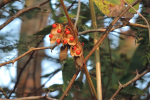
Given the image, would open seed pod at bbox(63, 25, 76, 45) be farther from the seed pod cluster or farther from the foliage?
the foliage

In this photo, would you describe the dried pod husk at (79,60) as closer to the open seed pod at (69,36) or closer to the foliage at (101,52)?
the open seed pod at (69,36)

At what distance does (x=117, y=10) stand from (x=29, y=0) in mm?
1475

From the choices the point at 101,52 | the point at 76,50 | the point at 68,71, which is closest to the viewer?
the point at 76,50

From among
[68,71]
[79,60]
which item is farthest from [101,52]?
[79,60]

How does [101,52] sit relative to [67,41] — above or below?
below

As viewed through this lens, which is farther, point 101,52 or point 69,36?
point 101,52

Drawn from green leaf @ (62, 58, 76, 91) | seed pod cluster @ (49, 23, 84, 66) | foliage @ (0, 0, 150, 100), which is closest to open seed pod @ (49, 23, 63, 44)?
seed pod cluster @ (49, 23, 84, 66)

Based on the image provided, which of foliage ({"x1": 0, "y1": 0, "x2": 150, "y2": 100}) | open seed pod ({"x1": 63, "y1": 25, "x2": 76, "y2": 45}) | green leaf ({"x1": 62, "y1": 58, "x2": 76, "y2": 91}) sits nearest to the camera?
open seed pod ({"x1": 63, "y1": 25, "x2": 76, "y2": 45})

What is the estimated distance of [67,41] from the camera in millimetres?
592

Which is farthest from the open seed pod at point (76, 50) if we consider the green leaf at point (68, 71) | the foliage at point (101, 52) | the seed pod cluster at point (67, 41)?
the green leaf at point (68, 71)

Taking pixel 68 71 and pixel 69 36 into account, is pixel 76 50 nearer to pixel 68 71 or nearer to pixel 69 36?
pixel 69 36

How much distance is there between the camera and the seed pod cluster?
0.59 meters

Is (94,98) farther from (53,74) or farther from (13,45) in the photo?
(13,45)

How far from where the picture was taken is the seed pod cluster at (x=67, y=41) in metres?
0.59
